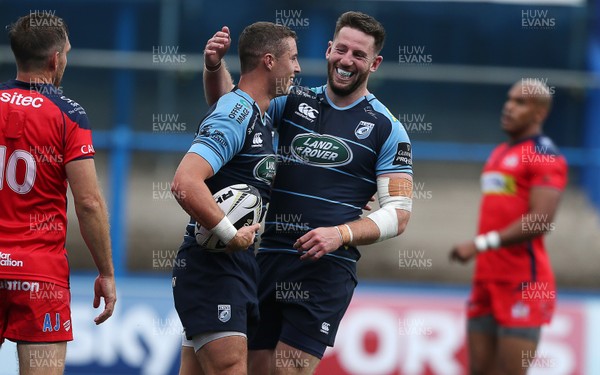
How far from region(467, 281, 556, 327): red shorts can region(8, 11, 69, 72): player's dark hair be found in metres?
3.70

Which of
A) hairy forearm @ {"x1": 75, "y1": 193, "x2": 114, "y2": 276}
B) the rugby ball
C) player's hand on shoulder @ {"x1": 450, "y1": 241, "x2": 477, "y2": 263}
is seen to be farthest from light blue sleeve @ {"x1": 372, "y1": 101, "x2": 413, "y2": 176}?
player's hand on shoulder @ {"x1": 450, "y1": 241, "x2": 477, "y2": 263}

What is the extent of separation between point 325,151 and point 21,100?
1.55m

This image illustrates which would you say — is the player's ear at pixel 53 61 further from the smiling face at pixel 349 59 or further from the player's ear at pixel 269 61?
the smiling face at pixel 349 59

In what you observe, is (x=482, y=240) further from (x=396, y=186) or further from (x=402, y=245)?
(x=402, y=245)

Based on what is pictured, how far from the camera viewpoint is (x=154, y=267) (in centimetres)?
1296

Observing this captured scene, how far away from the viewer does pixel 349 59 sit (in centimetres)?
541

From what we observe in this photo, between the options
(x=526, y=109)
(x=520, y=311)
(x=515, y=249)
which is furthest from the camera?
(x=526, y=109)

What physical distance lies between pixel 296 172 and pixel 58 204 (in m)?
1.24

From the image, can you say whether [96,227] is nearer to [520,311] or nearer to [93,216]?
[93,216]

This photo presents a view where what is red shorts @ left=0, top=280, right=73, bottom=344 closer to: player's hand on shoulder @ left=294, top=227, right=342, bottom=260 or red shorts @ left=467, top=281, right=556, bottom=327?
player's hand on shoulder @ left=294, top=227, right=342, bottom=260

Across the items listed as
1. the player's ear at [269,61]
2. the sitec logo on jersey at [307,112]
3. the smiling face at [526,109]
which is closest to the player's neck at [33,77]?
the player's ear at [269,61]

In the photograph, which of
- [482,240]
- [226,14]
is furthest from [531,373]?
[226,14]

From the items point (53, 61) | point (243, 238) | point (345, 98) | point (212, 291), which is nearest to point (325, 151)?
point (345, 98)

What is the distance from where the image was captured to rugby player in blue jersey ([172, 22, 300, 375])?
15.5ft
